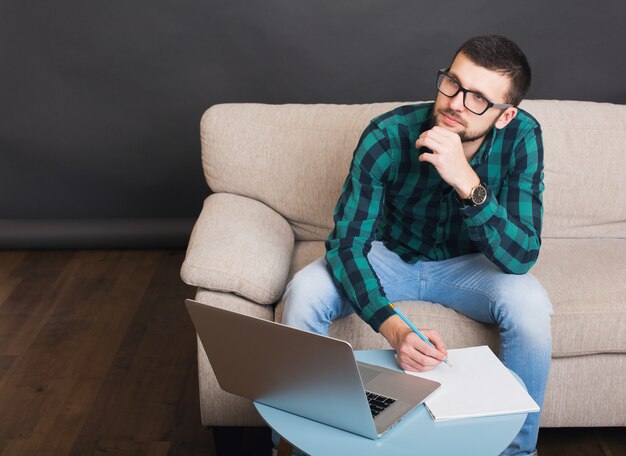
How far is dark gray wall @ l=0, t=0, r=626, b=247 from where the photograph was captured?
137 inches

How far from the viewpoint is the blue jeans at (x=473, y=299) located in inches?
77.4

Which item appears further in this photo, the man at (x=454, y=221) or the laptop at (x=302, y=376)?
the man at (x=454, y=221)

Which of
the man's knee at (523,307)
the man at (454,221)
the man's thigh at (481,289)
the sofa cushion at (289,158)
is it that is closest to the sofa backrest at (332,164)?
the sofa cushion at (289,158)

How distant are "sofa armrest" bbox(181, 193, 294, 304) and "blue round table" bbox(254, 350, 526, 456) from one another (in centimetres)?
59

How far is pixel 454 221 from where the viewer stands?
219 centimetres

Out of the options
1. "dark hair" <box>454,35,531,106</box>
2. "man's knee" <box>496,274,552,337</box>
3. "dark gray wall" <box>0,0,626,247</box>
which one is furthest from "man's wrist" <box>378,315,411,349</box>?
"dark gray wall" <box>0,0,626,247</box>

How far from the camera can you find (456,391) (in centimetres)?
161

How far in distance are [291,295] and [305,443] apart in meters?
0.61

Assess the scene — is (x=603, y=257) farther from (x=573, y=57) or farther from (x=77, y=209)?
(x=77, y=209)

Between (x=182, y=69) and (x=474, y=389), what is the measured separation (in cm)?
236

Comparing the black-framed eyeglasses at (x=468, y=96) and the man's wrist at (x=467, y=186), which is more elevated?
the black-framed eyeglasses at (x=468, y=96)

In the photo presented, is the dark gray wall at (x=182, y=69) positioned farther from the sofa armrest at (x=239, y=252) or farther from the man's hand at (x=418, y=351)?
the man's hand at (x=418, y=351)

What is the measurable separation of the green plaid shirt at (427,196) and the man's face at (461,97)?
5.5 inches

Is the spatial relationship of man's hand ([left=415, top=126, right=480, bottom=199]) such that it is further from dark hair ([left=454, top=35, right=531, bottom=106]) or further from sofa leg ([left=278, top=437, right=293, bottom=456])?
sofa leg ([left=278, top=437, right=293, bottom=456])
